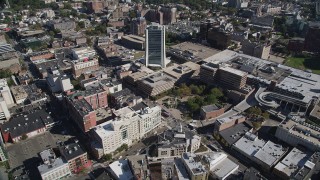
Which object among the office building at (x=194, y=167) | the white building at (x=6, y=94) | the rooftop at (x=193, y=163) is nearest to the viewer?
the office building at (x=194, y=167)

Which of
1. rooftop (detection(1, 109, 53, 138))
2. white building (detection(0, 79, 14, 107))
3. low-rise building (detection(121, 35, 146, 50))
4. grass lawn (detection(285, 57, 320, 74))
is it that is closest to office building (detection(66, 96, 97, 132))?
rooftop (detection(1, 109, 53, 138))

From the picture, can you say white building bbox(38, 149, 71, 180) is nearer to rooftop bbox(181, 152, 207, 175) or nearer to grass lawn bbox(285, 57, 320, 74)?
rooftop bbox(181, 152, 207, 175)

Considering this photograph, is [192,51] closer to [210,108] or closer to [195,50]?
[195,50]

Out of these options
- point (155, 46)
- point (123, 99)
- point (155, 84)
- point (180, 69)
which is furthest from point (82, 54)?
point (123, 99)

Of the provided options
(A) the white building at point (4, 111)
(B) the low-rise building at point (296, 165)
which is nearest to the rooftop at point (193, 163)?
(B) the low-rise building at point (296, 165)

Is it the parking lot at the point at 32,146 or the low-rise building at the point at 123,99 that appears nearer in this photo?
the parking lot at the point at 32,146

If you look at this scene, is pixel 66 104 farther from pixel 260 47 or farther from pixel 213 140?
pixel 260 47

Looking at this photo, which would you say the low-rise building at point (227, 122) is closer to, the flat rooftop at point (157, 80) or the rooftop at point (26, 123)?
the flat rooftop at point (157, 80)
